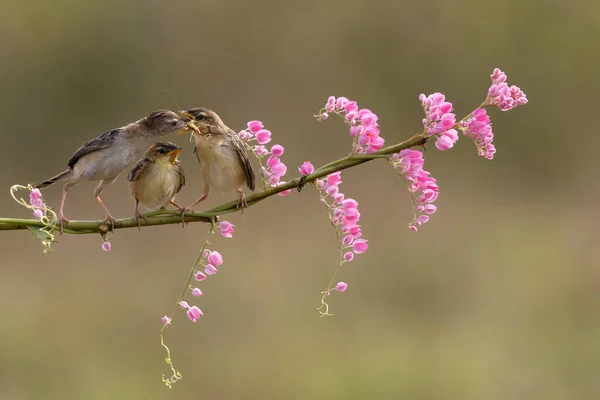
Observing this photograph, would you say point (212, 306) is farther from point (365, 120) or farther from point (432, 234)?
point (365, 120)

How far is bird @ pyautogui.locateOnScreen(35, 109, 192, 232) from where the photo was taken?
2.10m

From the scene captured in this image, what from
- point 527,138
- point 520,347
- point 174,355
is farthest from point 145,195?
point 527,138

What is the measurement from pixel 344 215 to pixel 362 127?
20 cm

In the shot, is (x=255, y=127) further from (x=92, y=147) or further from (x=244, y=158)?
(x=244, y=158)

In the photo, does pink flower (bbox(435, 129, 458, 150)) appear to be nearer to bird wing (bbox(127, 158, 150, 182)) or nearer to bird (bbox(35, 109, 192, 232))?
bird (bbox(35, 109, 192, 232))

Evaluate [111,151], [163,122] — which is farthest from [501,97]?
[111,151]

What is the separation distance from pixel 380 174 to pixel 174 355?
357cm

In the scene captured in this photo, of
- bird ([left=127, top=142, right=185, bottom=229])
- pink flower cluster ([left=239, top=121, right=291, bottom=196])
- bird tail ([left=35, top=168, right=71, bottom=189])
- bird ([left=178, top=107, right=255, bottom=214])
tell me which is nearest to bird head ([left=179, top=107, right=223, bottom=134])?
bird ([left=178, top=107, right=255, bottom=214])

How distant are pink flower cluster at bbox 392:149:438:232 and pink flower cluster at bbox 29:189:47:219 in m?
0.60

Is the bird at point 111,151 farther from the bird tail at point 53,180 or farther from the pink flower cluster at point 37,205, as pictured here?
the pink flower cluster at point 37,205

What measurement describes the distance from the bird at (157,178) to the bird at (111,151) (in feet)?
1.03

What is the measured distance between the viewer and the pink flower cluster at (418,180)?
1595 mm

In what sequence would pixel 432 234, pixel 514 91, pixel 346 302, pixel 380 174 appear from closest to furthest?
pixel 514 91 < pixel 346 302 < pixel 432 234 < pixel 380 174

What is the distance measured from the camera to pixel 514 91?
1594 millimetres
